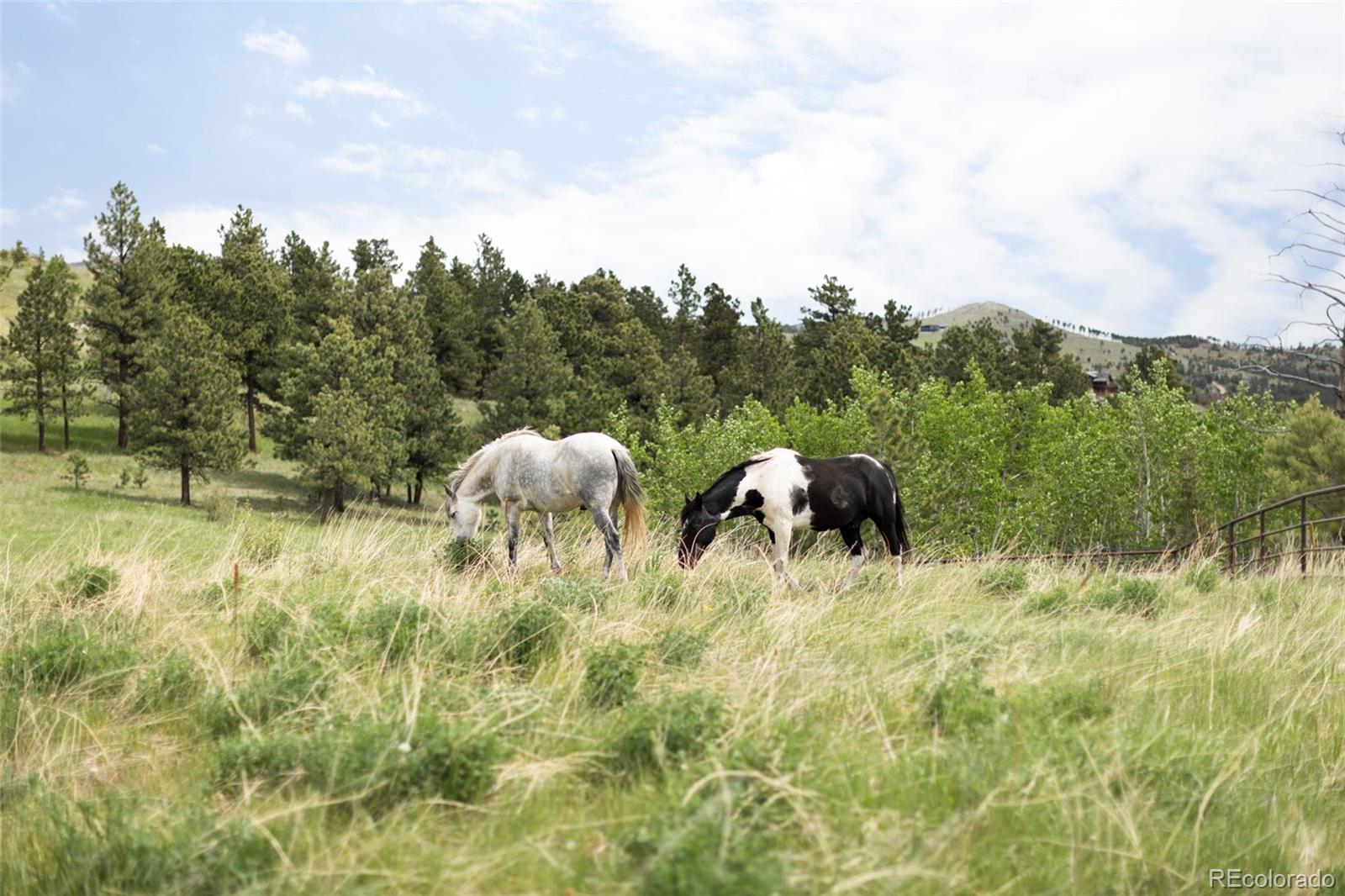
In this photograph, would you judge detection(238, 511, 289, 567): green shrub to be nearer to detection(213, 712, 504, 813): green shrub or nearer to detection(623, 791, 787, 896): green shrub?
detection(213, 712, 504, 813): green shrub

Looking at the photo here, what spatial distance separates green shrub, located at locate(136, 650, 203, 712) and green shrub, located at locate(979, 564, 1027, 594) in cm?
768

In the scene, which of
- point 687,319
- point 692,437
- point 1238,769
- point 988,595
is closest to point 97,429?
point 692,437

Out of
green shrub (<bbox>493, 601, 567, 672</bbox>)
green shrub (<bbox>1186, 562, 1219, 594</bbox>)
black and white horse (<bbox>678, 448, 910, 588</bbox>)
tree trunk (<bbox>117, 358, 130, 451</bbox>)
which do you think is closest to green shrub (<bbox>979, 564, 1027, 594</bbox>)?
black and white horse (<bbox>678, 448, 910, 588</bbox>)

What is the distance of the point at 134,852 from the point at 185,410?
Answer: 47305mm

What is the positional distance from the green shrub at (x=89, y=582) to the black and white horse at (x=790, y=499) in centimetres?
525

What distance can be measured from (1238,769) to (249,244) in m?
77.5

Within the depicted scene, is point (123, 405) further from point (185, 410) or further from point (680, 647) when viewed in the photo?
point (680, 647)

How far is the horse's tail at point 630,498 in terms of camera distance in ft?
31.4

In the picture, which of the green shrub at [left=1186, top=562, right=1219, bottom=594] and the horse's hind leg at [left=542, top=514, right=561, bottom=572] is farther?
the green shrub at [left=1186, top=562, right=1219, bottom=594]

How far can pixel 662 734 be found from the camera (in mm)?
4051

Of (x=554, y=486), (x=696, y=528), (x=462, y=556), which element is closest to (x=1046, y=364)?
(x=696, y=528)

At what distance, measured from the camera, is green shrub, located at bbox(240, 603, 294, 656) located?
588 centimetres

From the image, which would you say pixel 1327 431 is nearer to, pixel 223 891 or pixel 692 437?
pixel 692 437

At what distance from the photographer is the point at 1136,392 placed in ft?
190
